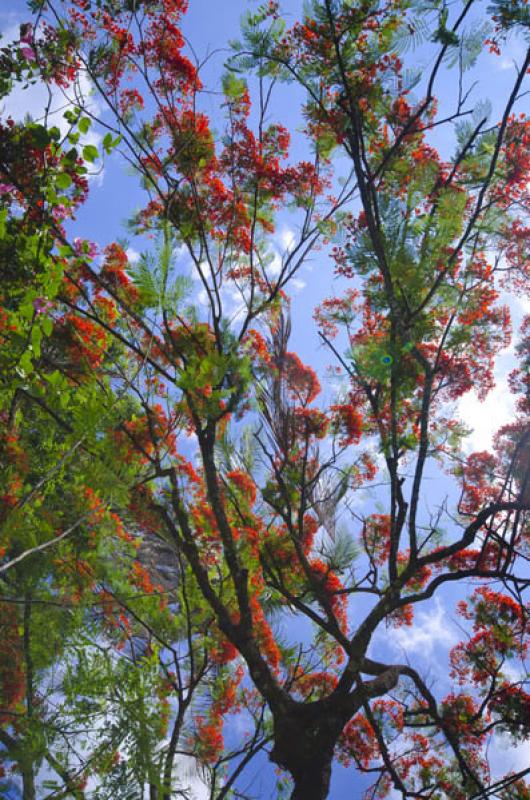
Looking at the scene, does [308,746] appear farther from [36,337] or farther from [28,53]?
[28,53]

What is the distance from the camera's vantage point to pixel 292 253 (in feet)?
14.4

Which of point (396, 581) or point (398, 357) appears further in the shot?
point (396, 581)

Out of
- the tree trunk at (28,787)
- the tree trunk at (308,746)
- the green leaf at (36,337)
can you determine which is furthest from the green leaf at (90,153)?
the tree trunk at (28,787)

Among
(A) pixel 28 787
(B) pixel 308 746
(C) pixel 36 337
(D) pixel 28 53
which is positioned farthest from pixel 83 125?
(A) pixel 28 787

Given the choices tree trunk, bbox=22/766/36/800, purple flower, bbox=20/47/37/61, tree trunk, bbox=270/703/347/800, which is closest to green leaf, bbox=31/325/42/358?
purple flower, bbox=20/47/37/61

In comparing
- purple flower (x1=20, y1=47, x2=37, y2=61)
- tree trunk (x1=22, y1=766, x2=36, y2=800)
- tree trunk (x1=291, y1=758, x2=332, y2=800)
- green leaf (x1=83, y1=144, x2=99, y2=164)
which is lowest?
tree trunk (x1=22, y1=766, x2=36, y2=800)

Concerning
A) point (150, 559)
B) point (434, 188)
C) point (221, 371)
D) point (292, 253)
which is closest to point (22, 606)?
point (150, 559)

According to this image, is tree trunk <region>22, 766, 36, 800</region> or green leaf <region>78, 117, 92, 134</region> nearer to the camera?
green leaf <region>78, 117, 92, 134</region>

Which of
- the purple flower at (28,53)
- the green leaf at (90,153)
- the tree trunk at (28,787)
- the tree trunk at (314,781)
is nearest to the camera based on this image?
the green leaf at (90,153)

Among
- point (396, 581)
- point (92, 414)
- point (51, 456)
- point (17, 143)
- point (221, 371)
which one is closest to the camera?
point (92, 414)

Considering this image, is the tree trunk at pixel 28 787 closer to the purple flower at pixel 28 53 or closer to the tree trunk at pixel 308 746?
the tree trunk at pixel 308 746

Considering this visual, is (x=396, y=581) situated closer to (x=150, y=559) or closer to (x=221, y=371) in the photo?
(x=221, y=371)

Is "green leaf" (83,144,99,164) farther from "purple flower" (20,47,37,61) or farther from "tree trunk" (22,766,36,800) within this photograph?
"tree trunk" (22,766,36,800)

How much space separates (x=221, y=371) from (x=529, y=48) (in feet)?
7.38
